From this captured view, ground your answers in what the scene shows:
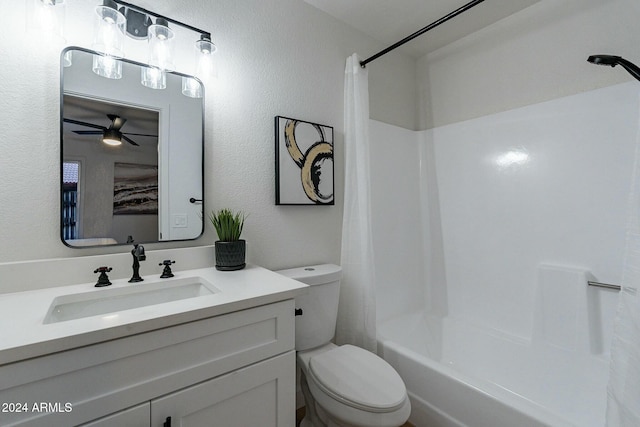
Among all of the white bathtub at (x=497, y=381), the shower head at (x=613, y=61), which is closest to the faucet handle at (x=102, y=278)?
the white bathtub at (x=497, y=381)

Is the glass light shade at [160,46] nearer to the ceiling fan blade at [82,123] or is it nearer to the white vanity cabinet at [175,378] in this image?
the ceiling fan blade at [82,123]

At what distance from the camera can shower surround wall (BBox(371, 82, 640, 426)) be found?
59.8 inches

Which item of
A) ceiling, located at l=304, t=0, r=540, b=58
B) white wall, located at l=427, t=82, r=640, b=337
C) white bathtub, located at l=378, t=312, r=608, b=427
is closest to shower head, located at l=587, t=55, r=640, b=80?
white wall, located at l=427, t=82, r=640, b=337

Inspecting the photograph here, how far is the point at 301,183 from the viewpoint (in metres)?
1.66

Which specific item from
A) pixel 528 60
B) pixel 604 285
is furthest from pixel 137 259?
pixel 528 60

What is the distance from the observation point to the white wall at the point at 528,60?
60.4 inches

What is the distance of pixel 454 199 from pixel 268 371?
183 centimetres

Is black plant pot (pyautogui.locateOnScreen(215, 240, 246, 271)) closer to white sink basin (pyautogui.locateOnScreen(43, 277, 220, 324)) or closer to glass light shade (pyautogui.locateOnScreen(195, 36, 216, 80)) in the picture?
white sink basin (pyautogui.locateOnScreen(43, 277, 220, 324))

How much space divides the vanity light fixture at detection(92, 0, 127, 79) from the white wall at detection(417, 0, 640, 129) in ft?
6.76

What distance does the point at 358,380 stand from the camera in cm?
119

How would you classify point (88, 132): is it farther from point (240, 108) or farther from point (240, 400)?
point (240, 400)

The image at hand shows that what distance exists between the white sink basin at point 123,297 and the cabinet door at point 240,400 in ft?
0.98

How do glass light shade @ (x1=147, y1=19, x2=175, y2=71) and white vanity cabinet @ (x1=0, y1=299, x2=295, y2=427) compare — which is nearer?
Result: white vanity cabinet @ (x1=0, y1=299, x2=295, y2=427)

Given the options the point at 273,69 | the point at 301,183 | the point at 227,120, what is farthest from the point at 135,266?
the point at 273,69
